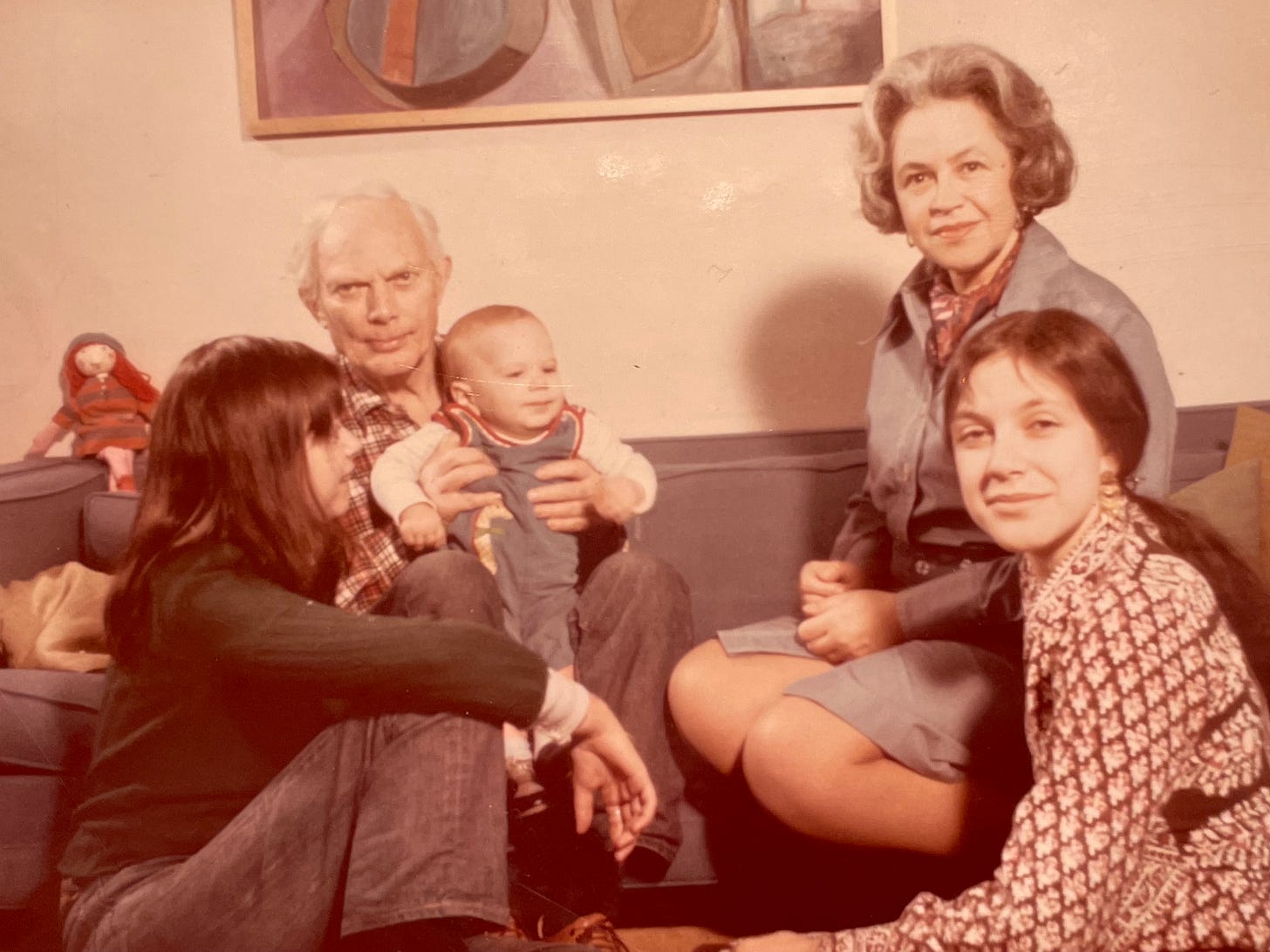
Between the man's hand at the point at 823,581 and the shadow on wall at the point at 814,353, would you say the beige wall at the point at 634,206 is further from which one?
the man's hand at the point at 823,581

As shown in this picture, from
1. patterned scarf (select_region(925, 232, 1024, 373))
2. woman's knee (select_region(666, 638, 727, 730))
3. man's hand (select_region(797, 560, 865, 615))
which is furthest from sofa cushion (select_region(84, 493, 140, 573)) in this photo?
patterned scarf (select_region(925, 232, 1024, 373))

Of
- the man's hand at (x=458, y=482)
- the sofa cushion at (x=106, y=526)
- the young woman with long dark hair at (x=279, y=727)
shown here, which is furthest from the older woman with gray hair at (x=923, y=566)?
the sofa cushion at (x=106, y=526)

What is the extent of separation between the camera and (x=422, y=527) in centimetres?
103

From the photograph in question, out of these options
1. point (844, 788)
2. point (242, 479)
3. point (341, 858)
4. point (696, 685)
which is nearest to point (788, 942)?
point (844, 788)

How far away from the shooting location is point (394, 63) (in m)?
1.06

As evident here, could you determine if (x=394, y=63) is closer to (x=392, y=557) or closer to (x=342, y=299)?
(x=342, y=299)

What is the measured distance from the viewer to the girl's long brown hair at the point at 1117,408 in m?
0.88

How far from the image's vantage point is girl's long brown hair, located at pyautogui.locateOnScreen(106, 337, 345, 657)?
934 millimetres

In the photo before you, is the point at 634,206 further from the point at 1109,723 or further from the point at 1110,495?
the point at 1109,723

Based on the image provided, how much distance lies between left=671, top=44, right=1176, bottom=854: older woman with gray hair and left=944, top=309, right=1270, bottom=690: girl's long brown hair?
2cm

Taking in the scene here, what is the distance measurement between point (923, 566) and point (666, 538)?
0.24 metres

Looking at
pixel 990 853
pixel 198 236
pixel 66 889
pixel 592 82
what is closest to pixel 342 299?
pixel 198 236

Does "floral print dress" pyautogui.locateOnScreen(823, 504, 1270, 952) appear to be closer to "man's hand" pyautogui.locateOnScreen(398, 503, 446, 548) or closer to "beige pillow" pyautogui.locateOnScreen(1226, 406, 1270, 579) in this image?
"beige pillow" pyautogui.locateOnScreen(1226, 406, 1270, 579)

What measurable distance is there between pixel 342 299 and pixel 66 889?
22.2 inches
